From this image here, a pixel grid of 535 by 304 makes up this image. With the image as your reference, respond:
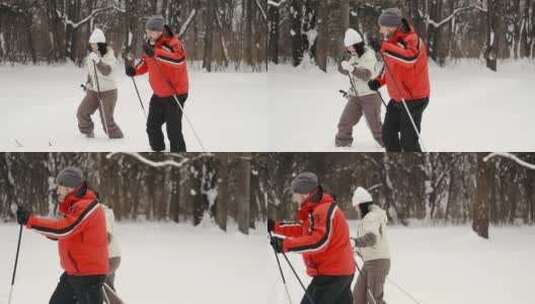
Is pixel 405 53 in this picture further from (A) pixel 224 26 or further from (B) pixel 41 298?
(B) pixel 41 298

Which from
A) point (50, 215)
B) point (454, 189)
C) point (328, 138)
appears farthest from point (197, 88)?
point (454, 189)

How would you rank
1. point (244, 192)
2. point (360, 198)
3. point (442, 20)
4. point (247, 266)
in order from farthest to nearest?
point (244, 192) < point (247, 266) < point (442, 20) < point (360, 198)

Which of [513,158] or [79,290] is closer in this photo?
[79,290]

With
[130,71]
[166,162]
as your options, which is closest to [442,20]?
[130,71]

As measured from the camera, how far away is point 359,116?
6.03 metres

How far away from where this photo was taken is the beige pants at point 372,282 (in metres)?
5.78

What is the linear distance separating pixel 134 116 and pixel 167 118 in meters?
0.26

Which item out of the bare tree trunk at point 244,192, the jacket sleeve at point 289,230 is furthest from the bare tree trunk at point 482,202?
the jacket sleeve at point 289,230

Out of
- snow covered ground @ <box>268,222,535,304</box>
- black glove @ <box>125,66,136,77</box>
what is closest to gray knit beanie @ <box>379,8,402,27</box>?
black glove @ <box>125,66,136,77</box>

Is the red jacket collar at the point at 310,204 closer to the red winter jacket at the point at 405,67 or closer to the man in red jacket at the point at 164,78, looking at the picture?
the red winter jacket at the point at 405,67

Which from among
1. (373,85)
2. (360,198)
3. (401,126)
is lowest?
(360,198)

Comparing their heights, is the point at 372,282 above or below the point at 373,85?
below

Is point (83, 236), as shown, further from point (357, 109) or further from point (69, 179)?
point (357, 109)

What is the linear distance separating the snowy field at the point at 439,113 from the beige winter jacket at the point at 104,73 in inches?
33.3
